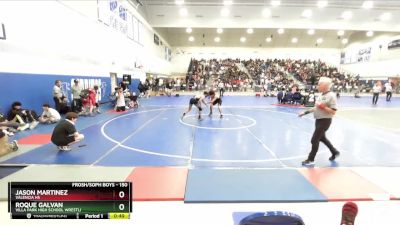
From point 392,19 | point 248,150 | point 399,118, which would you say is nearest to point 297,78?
point 392,19

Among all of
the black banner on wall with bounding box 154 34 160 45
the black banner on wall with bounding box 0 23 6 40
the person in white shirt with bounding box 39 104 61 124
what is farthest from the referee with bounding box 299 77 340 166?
the black banner on wall with bounding box 154 34 160 45

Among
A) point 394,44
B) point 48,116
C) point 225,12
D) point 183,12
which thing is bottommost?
point 48,116

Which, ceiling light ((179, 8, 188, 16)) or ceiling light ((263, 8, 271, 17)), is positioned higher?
ceiling light ((263, 8, 271, 17))

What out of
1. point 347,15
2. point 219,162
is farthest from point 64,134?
point 347,15

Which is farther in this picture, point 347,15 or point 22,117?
point 347,15

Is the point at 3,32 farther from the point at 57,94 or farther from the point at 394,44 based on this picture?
the point at 394,44

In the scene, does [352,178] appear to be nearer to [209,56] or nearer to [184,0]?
[184,0]

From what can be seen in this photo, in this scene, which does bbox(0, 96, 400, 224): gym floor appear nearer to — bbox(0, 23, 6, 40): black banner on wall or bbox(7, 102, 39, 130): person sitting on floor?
bbox(7, 102, 39, 130): person sitting on floor

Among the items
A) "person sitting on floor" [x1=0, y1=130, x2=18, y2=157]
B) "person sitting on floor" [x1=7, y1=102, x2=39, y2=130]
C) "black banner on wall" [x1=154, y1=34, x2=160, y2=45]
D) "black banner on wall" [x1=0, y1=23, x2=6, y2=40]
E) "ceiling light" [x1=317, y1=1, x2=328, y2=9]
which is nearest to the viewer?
"person sitting on floor" [x1=0, y1=130, x2=18, y2=157]
